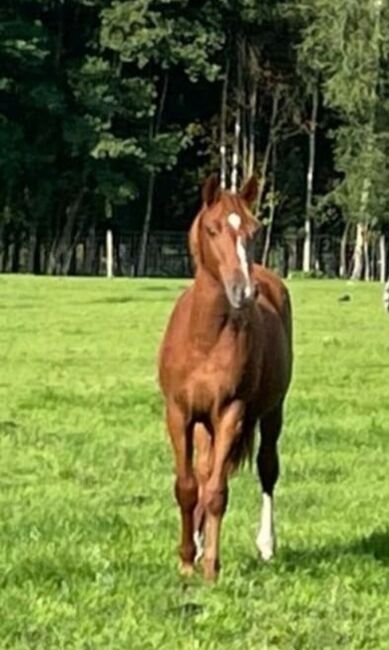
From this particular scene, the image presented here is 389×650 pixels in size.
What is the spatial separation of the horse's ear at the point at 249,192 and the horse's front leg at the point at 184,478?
0.95m

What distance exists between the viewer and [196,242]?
23.8 feet

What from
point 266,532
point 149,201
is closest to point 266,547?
point 266,532

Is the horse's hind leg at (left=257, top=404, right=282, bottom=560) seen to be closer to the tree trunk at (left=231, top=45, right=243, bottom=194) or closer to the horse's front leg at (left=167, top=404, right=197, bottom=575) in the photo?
the horse's front leg at (left=167, top=404, right=197, bottom=575)

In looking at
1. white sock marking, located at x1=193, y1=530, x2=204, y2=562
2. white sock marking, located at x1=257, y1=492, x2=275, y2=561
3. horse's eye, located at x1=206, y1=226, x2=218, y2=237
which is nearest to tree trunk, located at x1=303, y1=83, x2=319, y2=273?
white sock marking, located at x1=257, y1=492, x2=275, y2=561

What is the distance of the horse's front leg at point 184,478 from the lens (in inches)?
284

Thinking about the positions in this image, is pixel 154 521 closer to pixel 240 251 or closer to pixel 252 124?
pixel 240 251

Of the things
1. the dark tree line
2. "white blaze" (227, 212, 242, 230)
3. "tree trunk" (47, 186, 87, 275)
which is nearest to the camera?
"white blaze" (227, 212, 242, 230)

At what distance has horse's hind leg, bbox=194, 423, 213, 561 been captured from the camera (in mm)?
7434

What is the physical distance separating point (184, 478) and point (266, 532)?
0.91 metres

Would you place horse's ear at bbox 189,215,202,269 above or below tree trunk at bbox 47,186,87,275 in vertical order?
above

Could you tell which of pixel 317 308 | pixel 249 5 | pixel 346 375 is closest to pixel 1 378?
pixel 346 375

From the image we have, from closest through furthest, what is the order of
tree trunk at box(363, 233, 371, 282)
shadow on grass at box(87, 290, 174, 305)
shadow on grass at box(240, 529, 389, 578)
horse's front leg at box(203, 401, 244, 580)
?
1. horse's front leg at box(203, 401, 244, 580)
2. shadow on grass at box(240, 529, 389, 578)
3. shadow on grass at box(87, 290, 174, 305)
4. tree trunk at box(363, 233, 371, 282)

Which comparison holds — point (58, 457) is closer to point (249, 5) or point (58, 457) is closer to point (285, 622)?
point (285, 622)

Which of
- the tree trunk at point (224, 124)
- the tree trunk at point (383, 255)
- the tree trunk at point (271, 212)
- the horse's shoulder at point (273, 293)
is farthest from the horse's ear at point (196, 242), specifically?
the tree trunk at point (383, 255)
